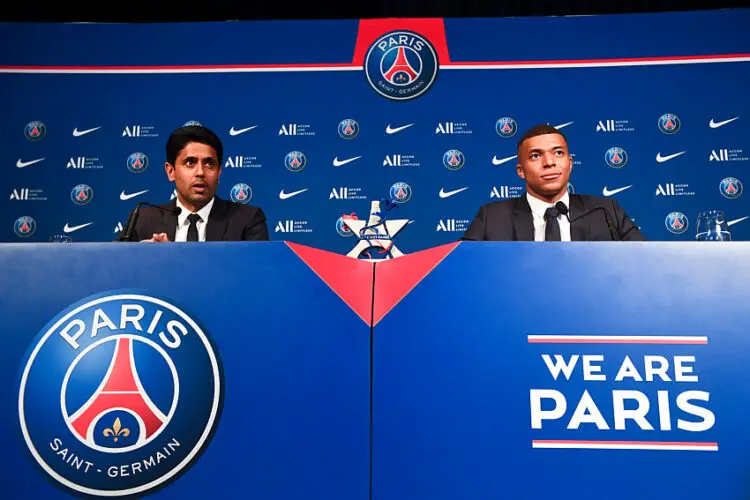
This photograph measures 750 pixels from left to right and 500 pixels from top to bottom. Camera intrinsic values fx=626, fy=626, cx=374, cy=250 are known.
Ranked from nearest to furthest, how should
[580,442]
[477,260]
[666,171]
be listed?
[580,442] → [477,260] → [666,171]

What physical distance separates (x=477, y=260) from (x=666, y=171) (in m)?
2.46

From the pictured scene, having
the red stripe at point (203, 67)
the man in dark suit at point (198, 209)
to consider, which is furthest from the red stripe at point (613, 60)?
the man in dark suit at point (198, 209)

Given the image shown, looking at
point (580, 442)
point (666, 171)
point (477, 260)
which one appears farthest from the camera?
point (666, 171)

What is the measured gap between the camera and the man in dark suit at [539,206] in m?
2.17

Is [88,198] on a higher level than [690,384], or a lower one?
higher

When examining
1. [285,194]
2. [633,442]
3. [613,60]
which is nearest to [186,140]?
[285,194]

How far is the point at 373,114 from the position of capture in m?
3.29

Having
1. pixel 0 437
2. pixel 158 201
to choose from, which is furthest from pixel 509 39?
pixel 0 437

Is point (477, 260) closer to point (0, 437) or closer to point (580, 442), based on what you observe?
point (580, 442)

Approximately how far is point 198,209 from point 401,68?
1.49m

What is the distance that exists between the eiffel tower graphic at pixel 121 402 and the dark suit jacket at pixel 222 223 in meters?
1.26

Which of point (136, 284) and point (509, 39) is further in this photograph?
point (509, 39)

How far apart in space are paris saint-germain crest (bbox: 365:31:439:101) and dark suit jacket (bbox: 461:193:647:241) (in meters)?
1.24

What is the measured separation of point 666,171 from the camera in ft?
10.3
